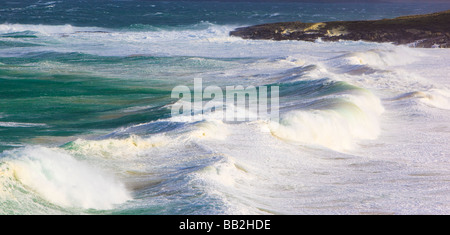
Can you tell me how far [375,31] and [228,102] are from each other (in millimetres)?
18924

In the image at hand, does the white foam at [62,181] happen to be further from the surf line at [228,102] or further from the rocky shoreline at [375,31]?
the rocky shoreline at [375,31]

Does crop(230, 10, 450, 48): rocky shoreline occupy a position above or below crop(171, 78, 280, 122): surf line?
above

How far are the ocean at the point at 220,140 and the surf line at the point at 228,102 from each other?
30cm

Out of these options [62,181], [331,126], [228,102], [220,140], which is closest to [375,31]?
[228,102]

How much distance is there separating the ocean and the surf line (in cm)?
30

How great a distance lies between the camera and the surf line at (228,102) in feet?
39.2

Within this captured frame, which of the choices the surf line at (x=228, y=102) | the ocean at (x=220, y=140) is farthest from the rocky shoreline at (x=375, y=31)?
the surf line at (x=228, y=102)

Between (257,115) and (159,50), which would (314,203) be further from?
(159,50)

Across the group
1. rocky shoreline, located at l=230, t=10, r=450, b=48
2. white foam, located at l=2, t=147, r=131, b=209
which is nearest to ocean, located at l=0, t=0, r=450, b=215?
white foam, located at l=2, t=147, r=131, b=209

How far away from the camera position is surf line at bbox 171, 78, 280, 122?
1195 cm

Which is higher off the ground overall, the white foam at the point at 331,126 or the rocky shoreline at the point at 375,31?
the rocky shoreline at the point at 375,31

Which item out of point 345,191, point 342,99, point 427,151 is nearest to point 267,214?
point 345,191

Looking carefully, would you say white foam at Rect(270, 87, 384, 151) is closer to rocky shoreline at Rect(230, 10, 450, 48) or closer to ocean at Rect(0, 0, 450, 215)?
ocean at Rect(0, 0, 450, 215)

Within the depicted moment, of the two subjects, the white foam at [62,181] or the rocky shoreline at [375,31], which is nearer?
the white foam at [62,181]
